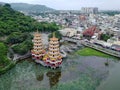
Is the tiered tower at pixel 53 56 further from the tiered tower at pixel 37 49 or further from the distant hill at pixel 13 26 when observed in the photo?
the distant hill at pixel 13 26

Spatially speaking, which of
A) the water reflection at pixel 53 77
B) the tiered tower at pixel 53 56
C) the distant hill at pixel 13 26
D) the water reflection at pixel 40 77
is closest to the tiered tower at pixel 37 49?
the tiered tower at pixel 53 56

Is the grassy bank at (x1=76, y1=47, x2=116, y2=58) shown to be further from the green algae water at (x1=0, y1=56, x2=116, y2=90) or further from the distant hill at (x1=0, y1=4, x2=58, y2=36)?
the distant hill at (x1=0, y1=4, x2=58, y2=36)

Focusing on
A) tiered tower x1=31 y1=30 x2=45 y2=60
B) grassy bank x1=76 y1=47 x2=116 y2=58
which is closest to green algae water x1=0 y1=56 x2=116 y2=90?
tiered tower x1=31 y1=30 x2=45 y2=60

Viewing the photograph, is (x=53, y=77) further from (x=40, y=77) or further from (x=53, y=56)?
(x=53, y=56)

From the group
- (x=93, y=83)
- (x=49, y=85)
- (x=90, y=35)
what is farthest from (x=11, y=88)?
(x=90, y=35)

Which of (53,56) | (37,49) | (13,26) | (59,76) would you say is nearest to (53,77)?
(59,76)

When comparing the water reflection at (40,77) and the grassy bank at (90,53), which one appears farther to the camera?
the grassy bank at (90,53)

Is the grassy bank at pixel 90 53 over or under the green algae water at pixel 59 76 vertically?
over

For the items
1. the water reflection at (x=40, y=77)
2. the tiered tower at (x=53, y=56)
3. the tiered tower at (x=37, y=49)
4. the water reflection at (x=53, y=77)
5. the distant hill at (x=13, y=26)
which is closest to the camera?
the water reflection at (x=53, y=77)
